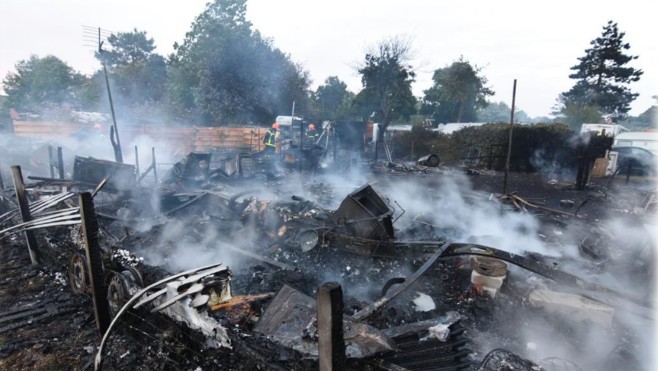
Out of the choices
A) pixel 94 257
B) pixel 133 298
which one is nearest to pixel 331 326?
pixel 133 298

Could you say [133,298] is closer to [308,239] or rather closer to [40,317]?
[40,317]

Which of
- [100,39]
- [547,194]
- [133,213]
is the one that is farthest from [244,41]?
[547,194]

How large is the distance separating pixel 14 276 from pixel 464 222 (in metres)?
8.95

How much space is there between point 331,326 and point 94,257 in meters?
2.78

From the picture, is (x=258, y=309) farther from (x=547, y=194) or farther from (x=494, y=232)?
(x=547, y=194)

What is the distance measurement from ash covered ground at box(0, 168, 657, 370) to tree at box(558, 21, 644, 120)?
95.7 ft

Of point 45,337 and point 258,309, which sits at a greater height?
point 258,309

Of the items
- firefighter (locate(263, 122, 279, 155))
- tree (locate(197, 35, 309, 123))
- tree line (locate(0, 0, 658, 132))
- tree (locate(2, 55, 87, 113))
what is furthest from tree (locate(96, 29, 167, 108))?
firefighter (locate(263, 122, 279, 155))

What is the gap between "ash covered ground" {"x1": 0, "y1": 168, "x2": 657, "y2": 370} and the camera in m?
2.95

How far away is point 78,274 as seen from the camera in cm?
430

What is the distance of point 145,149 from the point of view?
1762cm

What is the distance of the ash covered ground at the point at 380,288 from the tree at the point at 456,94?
74.2 ft

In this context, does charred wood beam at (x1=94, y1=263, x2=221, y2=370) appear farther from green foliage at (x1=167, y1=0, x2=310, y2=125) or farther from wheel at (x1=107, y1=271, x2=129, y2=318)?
green foliage at (x1=167, y1=0, x2=310, y2=125)

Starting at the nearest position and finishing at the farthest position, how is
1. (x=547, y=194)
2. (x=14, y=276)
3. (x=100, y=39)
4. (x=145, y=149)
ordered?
(x=14, y=276) → (x=547, y=194) → (x=100, y=39) → (x=145, y=149)
